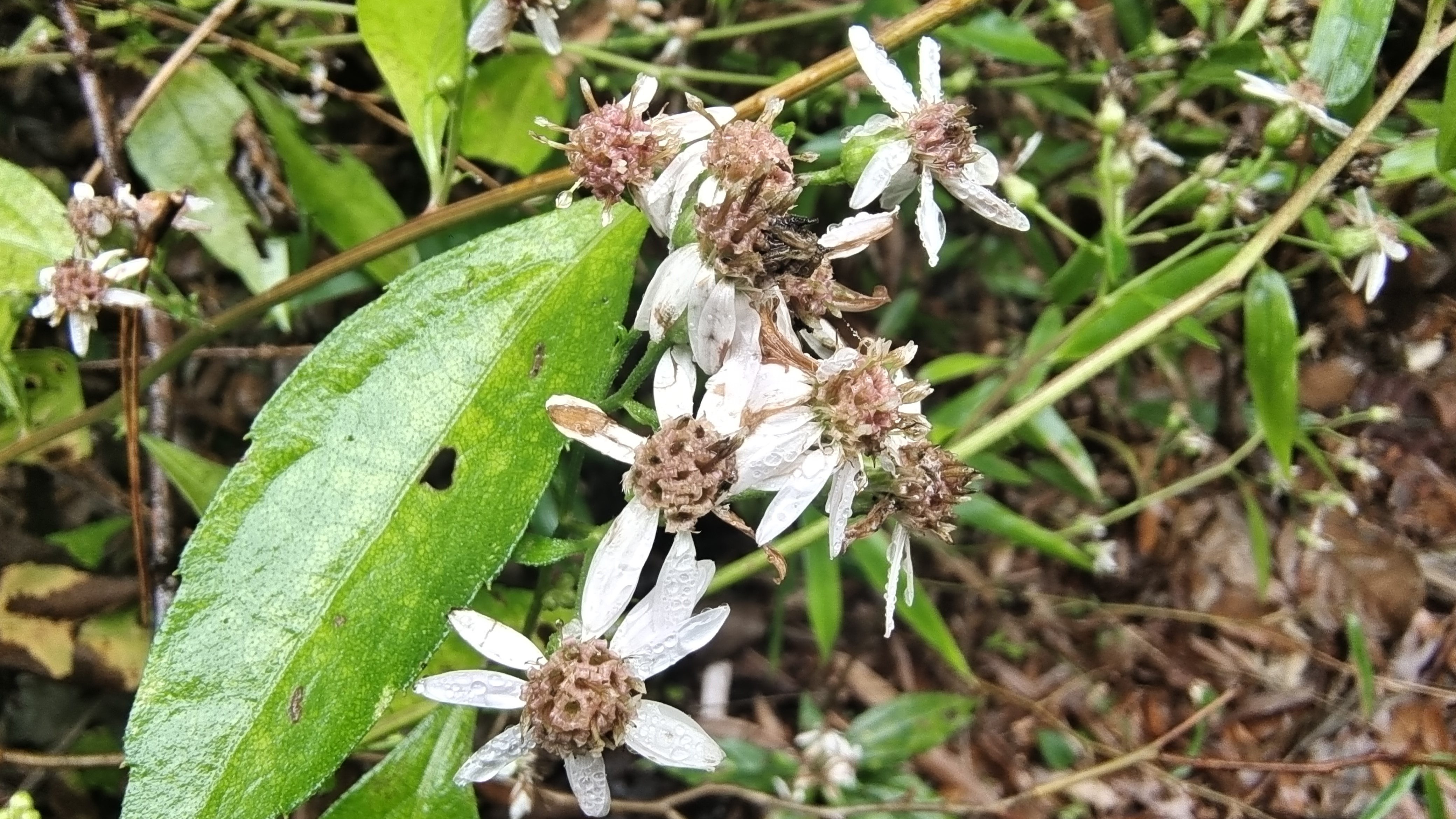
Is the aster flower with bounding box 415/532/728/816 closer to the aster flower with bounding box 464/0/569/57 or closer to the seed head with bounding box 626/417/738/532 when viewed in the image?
the seed head with bounding box 626/417/738/532

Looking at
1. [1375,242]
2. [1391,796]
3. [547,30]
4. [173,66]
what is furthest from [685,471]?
[1391,796]

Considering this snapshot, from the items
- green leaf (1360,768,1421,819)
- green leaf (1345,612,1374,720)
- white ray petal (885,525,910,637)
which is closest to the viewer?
white ray petal (885,525,910,637)

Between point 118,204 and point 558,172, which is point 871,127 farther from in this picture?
point 118,204

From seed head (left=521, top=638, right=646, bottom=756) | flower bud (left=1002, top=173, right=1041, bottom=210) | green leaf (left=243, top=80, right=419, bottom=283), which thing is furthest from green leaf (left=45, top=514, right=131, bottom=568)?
flower bud (left=1002, top=173, right=1041, bottom=210)

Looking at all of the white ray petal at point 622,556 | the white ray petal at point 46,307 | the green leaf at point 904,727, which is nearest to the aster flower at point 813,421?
the white ray petal at point 622,556

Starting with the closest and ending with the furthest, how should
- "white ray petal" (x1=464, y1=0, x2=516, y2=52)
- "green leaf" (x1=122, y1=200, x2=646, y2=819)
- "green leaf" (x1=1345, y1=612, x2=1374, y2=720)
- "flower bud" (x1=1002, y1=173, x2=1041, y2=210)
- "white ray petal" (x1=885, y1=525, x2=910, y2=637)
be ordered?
"green leaf" (x1=122, y1=200, x2=646, y2=819) → "white ray petal" (x1=885, y1=525, x2=910, y2=637) → "white ray petal" (x1=464, y1=0, x2=516, y2=52) → "flower bud" (x1=1002, y1=173, x2=1041, y2=210) → "green leaf" (x1=1345, y1=612, x2=1374, y2=720)
